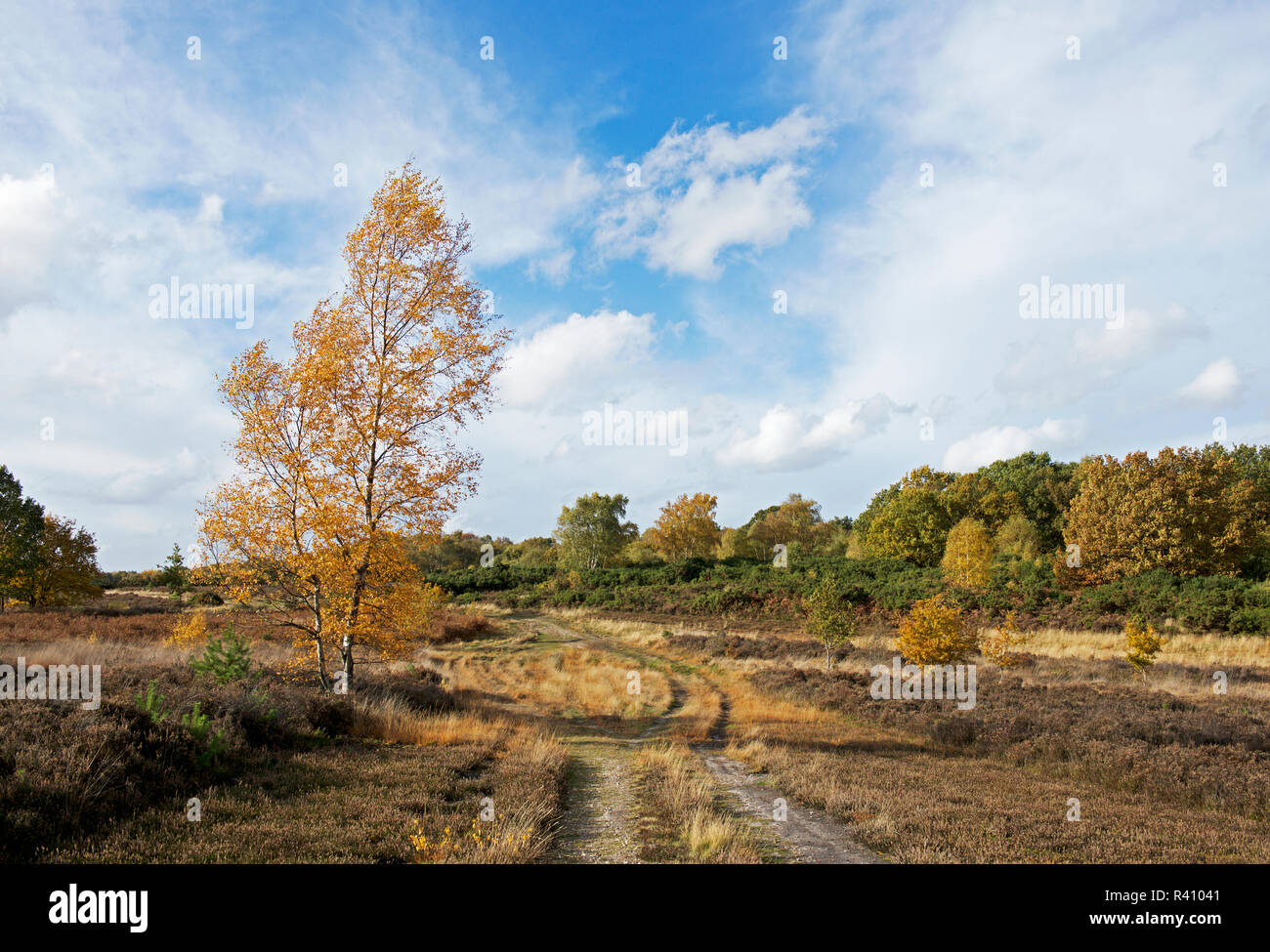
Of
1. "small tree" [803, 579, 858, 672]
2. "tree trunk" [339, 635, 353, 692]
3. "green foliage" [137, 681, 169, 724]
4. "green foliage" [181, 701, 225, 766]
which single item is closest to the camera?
"green foliage" [181, 701, 225, 766]

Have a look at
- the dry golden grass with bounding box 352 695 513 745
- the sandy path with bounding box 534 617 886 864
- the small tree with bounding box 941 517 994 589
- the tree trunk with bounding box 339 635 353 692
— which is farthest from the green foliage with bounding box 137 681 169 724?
the small tree with bounding box 941 517 994 589

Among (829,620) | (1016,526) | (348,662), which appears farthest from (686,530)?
(348,662)

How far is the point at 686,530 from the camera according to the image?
89.4 meters

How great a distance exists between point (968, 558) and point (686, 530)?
142 ft

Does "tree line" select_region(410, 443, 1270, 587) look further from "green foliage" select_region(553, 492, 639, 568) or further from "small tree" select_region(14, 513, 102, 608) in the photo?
"small tree" select_region(14, 513, 102, 608)

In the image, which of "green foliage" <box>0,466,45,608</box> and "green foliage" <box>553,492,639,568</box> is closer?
"green foliage" <box>0,466,45,608</box>

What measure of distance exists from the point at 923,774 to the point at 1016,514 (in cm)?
7028

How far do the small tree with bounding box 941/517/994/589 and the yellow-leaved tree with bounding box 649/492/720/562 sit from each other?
1502 inches

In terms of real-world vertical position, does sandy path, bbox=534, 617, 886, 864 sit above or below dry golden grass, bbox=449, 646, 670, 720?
above

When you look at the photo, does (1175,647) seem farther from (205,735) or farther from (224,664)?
(224,664)

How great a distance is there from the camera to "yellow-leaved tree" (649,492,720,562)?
87750 millimetres
